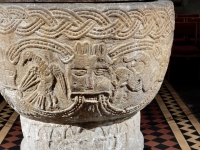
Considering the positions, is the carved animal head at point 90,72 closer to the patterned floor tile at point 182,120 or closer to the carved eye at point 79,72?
the carved eye at point 79,72

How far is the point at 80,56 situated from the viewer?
1857 mm

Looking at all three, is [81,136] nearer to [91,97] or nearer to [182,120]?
[91,97]

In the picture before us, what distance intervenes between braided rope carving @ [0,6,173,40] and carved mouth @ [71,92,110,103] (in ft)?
0.98

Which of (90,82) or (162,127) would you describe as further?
(162,127)

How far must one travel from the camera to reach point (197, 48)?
479cm

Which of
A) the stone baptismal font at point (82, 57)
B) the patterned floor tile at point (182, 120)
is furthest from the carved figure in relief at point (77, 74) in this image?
the patterned floor tile at point (182, 120)

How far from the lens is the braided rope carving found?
1.82m

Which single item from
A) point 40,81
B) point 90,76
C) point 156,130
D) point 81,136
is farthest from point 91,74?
point 156,130

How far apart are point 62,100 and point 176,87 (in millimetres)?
2830


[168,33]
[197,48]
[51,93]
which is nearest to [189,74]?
[197,48]

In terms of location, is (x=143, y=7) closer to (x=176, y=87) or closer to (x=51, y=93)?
(x=51, y=93)

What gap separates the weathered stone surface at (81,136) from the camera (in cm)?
224

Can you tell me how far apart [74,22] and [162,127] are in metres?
1.76

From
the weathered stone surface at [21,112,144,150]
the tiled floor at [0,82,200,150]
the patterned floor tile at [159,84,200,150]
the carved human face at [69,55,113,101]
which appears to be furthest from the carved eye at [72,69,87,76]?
the patterned floor tile at [159,84,200,150]
